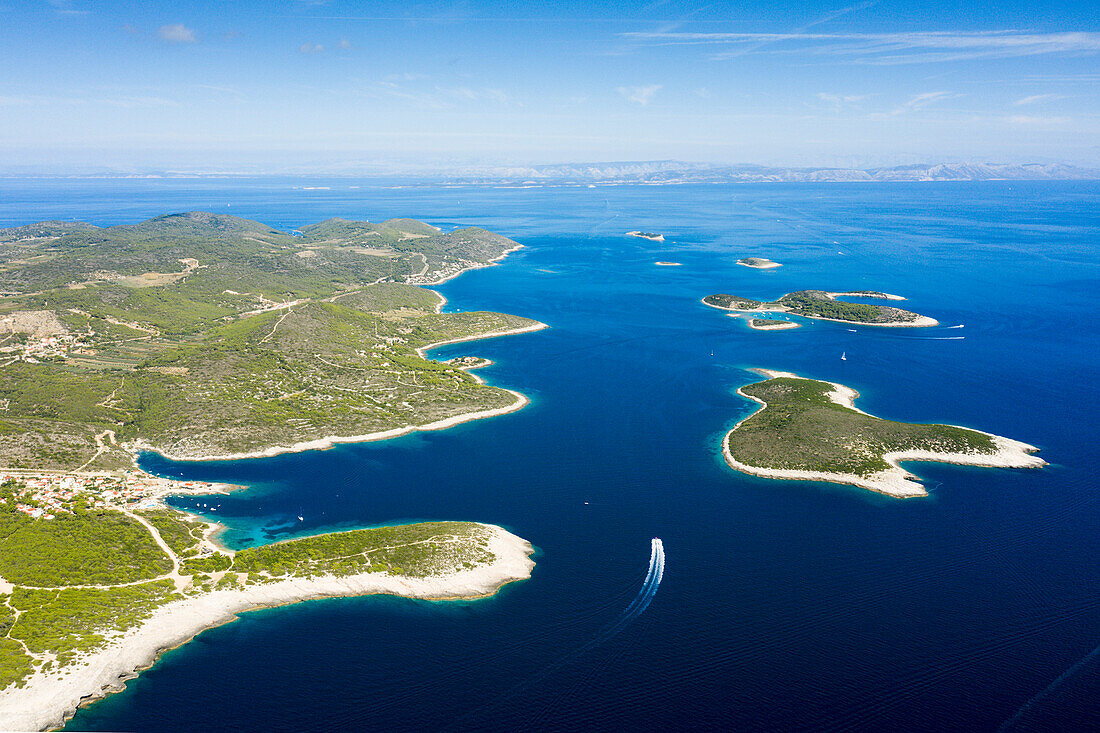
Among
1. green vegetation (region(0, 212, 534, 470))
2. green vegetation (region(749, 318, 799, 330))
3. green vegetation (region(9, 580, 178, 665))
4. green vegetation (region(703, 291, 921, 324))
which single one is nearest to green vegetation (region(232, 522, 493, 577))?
green vegetation (region(9, 580, 178, 665))

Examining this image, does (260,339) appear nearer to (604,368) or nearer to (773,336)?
(604,368)

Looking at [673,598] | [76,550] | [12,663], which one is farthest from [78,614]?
[673,598]

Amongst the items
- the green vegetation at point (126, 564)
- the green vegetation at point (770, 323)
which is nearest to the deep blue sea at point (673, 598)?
the green vegetation at point (126, 564)

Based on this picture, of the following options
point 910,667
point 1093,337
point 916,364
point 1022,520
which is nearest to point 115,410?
point 910,667

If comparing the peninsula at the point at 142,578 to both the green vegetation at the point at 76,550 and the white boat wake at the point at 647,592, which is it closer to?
the green vegetation at the point at 76,550

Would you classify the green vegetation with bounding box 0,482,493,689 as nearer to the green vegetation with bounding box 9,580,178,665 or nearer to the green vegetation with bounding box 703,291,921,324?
the green vegetation with bounding box 9,580,178,665
